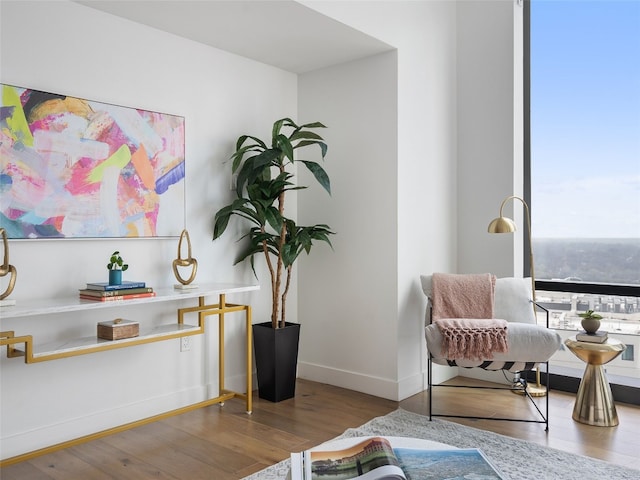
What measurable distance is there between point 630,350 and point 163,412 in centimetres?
297

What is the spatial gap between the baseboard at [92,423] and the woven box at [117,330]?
50 cm

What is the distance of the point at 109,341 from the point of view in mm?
2572

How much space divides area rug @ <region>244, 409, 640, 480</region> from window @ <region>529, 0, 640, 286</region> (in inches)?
58.4

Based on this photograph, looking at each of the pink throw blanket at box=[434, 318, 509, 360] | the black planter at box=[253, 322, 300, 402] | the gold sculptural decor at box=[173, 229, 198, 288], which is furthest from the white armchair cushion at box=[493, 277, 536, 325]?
the gold sculptural decor at box=[173, 229, 198, 288]

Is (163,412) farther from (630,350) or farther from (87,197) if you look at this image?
(630,350)

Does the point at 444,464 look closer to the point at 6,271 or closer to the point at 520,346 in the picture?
the point at 520,346

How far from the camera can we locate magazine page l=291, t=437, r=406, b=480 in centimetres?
135

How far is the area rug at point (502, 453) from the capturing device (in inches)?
93.2

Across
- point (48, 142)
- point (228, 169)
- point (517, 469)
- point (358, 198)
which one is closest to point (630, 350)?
point (517, 469)

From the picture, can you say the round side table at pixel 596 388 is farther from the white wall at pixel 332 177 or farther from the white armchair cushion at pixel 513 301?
the white wall at pixel 332 177

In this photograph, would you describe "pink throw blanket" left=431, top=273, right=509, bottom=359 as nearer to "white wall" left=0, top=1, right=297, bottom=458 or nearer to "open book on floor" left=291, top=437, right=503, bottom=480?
"white wall" left=0, top=1, right=297, bottom=458

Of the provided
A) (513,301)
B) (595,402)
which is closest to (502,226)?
(513,301)

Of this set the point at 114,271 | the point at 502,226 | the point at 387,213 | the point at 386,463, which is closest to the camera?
the point at 386,463

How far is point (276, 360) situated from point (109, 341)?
114cm
